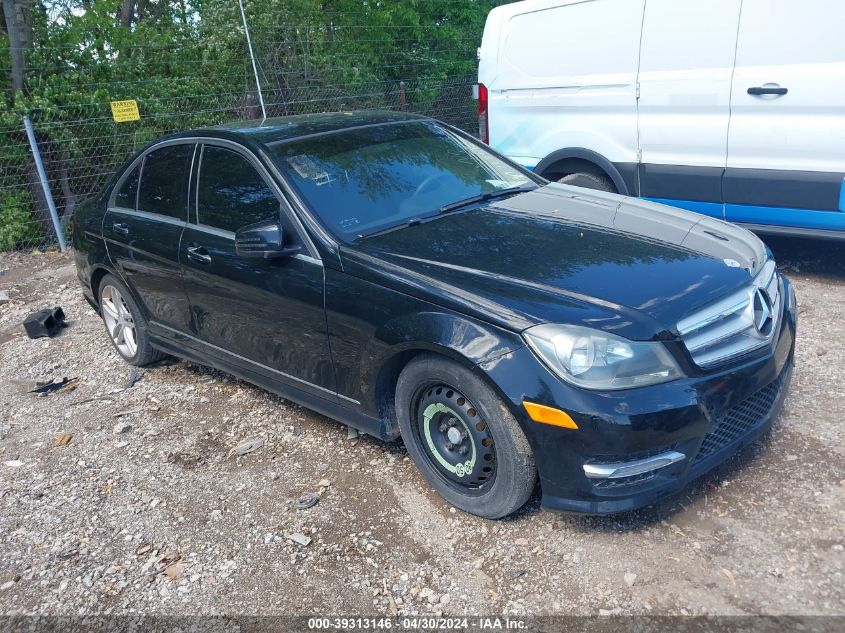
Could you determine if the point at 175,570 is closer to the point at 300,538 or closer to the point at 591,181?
the point at 300,538

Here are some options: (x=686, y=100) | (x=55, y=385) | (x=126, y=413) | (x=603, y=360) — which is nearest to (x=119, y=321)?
(x=55, y=385)

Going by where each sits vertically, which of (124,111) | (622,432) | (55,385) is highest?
(124,111)

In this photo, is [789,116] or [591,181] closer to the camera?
[789,116]

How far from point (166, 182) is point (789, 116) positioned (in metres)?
4.36

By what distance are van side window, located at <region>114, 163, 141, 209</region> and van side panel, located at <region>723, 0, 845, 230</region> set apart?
4376 millimetres

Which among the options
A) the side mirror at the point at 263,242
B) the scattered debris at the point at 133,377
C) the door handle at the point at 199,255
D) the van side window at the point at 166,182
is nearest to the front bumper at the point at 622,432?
the side mirror at the point at 263,242

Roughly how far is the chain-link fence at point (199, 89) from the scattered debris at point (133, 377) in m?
3.19

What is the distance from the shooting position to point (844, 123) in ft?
17.1

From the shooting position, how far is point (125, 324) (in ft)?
18.2

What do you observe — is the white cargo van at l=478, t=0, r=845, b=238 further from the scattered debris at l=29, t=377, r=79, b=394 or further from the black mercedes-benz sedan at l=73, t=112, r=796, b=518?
the scattered debris at l=29, t=377, r=79, b=394

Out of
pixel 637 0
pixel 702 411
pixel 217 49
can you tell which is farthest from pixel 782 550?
pixel 217 49

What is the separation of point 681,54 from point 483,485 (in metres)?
4.26

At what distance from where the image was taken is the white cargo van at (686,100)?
535 centimetres

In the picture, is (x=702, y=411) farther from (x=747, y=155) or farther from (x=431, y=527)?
(x=747, y=155)
